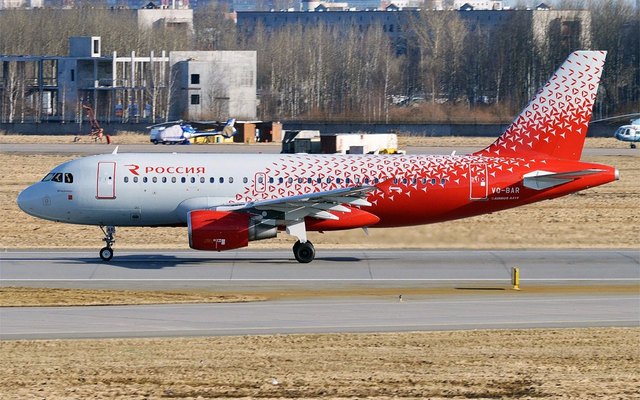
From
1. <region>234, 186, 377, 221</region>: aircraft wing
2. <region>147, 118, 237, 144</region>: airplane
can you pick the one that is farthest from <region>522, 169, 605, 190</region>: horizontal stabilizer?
<region>147, 118, 237, 144</region>: airplane

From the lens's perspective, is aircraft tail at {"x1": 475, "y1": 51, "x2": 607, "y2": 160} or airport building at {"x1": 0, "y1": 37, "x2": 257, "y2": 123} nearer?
aircraft tail at {"x1": 475, "y1": 51, "x2": 607, "y2": 160}

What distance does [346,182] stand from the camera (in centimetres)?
3678

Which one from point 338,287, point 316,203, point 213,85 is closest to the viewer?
point 338,287

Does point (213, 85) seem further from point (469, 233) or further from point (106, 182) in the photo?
point (106, 182)

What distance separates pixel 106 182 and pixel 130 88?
98622 mm

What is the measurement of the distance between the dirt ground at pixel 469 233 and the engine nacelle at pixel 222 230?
4116 mm

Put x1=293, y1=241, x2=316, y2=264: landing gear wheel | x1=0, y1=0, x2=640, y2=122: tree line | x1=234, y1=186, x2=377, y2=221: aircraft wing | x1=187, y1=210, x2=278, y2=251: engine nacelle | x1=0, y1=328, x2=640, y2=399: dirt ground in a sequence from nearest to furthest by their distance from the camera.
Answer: x1=0, y1=328, x2=640, y2=399: dirt ground
x1=187, y1=210, x2=278, y2=251: engine nacelle
x1=234, y1=186, x2=377, y2=221: aircraft wing
x1=293, y1=241, x2=316, y2=264: landing gear wheel
x1=0, y1=0, x2=640, y2=122: tree line

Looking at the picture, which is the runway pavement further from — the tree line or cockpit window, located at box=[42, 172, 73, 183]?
the tree line

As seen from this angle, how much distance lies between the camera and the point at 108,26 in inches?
6767

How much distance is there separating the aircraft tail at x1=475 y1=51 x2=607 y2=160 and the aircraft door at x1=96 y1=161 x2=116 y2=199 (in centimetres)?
1260

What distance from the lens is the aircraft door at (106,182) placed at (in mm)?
36656

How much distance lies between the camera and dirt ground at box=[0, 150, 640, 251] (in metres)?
38.6

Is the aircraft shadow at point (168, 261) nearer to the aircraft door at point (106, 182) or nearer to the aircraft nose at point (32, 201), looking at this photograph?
the aircraft nose at point (32, 201)

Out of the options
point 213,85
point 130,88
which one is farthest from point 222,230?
point 213,85
